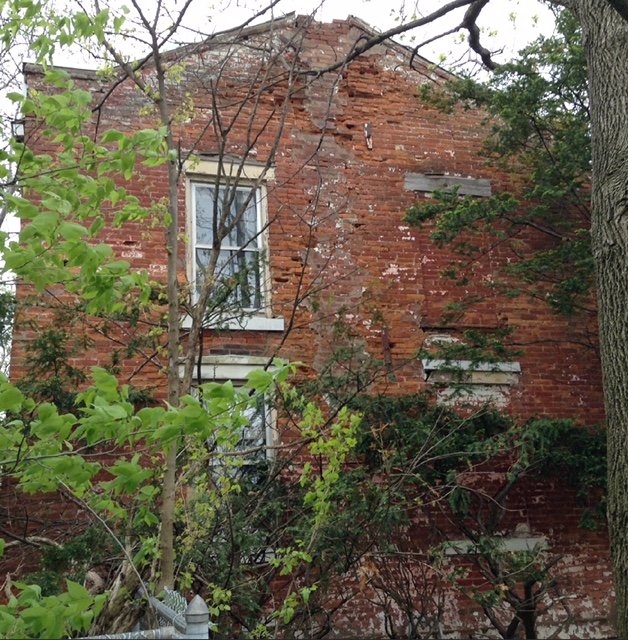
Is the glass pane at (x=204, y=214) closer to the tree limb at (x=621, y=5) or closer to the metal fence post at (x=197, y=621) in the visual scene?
the tree limb at (x=621, y=5)

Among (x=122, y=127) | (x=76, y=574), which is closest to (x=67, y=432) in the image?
(x=76, y=574)

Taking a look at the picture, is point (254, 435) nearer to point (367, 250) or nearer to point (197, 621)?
point (367, 250)

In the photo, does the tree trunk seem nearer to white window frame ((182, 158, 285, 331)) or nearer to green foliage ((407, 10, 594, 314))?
green foliage ((407, 10, 594, 314))

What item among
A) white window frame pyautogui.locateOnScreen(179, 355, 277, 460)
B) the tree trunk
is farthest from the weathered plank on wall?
the tree trunk

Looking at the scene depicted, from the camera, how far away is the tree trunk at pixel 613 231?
5.22m

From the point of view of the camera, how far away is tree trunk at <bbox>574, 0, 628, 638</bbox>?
17.1 ft

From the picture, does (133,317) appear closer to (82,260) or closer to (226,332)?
(226,332)

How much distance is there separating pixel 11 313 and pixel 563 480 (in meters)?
6.78

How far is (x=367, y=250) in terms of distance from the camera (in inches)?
410

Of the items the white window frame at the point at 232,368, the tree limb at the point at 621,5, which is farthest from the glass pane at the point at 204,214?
the tree limb at the point at 621,5

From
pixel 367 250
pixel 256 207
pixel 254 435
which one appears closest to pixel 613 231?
pixel 254 435

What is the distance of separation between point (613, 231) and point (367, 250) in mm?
4891

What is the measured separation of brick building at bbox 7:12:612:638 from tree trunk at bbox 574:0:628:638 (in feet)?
11.5

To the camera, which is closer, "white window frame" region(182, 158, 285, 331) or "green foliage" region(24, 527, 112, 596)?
"green foliage" region(24, 527, 112, 596)
